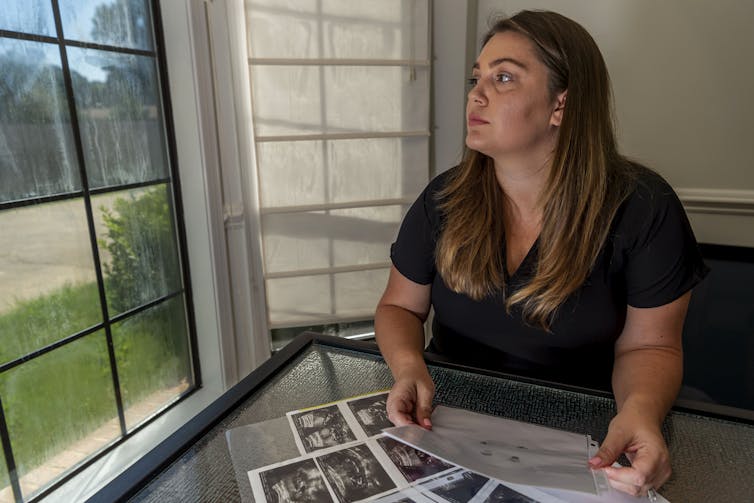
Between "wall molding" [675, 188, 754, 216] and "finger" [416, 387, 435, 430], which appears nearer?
"finger" [416, 387, 435, 430]

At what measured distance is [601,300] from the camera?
1.00 meters

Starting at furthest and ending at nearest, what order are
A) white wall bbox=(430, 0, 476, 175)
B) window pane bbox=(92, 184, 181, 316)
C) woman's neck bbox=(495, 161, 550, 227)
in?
1. white wall bbox=(430, 0, 476, 175)
2. window pane bbox=(92, 184, 181, 316)
3. woman's neck bbox=(495, 161, 550, 227)

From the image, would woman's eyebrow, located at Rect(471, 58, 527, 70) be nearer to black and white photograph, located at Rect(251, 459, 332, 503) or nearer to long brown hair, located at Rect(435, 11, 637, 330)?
long brown hair, located at Rect(435, 11, 637, 330)

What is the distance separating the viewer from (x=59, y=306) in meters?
1.37

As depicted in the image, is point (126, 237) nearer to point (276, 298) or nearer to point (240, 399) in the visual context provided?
point (276, 298)

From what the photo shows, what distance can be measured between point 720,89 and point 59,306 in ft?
6.57

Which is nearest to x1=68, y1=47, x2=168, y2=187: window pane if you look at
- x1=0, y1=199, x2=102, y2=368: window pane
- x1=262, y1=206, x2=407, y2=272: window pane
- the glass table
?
x1=0, y1=199, x2=102, y2=368: window pane

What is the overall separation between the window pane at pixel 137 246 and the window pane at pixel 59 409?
0.53 feet

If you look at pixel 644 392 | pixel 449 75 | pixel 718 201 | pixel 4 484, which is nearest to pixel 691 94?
pixel 718 201

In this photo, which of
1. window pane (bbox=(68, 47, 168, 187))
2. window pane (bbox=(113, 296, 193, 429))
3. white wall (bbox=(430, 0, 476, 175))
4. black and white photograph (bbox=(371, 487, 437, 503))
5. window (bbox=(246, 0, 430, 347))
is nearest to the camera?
black and white photograph (bbox=(371, 487, 437, 503))

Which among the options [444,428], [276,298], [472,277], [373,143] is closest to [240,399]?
[444,428]

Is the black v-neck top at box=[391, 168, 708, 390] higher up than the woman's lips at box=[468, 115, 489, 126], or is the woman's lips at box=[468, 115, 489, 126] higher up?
the woman's lips at box=[468, 115, 489, 126]

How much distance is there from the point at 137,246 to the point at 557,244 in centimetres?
124

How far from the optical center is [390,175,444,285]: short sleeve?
115 cm
